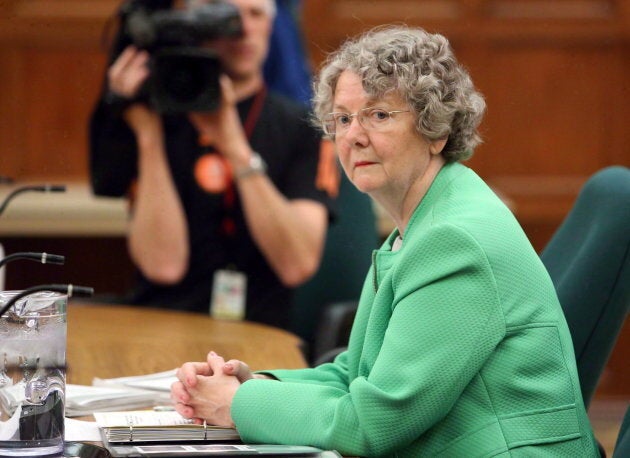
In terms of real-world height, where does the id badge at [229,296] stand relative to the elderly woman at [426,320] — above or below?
below

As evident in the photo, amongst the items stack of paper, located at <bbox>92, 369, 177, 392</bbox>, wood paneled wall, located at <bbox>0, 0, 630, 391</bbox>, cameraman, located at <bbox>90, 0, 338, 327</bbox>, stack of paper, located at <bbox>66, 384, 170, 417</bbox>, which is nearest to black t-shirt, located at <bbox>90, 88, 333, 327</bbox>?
cameraman, located at <bbox>90, 0, 338, 327</bbox>

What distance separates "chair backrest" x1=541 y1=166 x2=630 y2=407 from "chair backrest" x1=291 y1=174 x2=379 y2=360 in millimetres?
1381

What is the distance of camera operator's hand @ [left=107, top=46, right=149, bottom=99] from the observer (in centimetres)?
325

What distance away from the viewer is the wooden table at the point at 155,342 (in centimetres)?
227

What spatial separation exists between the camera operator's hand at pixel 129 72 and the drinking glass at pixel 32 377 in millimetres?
1897

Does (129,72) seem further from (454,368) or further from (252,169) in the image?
(454,368)

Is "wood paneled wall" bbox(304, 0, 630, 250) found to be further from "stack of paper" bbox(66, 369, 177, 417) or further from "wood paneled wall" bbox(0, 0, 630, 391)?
"stack of paper" bbox(66, 369, 177, 417)

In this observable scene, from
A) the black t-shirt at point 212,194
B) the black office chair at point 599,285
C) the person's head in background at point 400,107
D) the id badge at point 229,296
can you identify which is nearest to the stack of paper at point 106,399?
the person's head in background at point 400,107

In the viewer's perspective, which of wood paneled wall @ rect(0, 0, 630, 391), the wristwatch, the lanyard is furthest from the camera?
wood paneled wall @ rect(0, 0, 630, 391)

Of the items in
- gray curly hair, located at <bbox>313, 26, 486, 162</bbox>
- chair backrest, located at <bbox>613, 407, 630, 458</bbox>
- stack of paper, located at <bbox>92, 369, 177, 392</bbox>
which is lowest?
stack of paper, located at <bbox>92, 369, 177, 392</bbox>

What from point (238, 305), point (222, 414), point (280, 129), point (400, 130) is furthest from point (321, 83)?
point (280, 129)

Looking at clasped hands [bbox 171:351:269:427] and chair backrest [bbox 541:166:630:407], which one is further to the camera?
chair backrest [bbox 541:166:630:407]

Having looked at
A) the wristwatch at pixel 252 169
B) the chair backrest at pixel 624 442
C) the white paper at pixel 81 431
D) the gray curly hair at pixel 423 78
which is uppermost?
the gray curly hair at pixel 423 78

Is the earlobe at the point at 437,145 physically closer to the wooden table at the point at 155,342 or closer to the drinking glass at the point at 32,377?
the drinking glass at the point at 32,377
